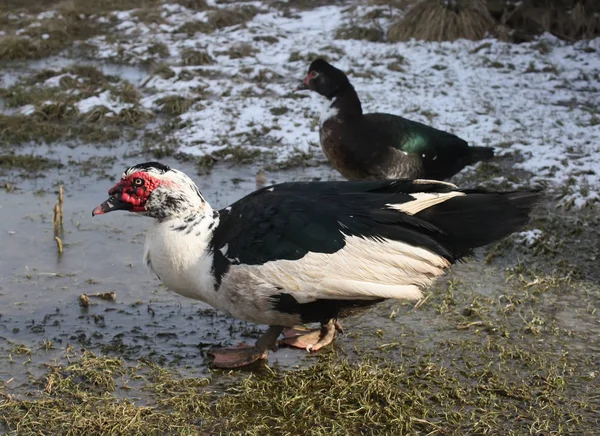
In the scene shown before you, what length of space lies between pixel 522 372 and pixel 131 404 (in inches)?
84.0

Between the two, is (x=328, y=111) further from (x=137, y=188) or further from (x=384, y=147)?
(x=137, y=188)

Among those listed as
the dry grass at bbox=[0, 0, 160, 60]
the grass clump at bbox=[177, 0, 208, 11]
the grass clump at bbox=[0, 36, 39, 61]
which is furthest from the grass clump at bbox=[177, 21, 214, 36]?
the grass clump at bbox=[0, 36, 39, 61]

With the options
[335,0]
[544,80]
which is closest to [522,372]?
[544,80]

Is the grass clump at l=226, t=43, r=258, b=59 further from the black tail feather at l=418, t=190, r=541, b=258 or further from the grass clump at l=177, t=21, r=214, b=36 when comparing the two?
the black tail feather at l=418, t=190, r=541, b=258

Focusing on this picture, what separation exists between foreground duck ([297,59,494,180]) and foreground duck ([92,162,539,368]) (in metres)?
1.87

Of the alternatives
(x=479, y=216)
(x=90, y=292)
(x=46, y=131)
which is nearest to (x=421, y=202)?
(x=479, y=216)

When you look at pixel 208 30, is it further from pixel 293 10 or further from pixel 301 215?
pixel 301 215

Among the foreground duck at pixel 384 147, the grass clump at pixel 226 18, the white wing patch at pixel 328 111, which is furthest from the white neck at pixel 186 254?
the grass clump at pixel 226 18

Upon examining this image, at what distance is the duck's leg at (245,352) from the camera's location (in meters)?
4.38

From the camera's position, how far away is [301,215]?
4.18m

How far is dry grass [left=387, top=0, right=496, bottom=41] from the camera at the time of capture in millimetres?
12477

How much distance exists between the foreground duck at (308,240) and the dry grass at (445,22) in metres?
8.70

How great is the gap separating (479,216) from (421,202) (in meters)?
0.32

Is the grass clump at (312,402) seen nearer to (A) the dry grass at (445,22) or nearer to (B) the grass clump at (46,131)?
(B) the grass clump at (46,131)
